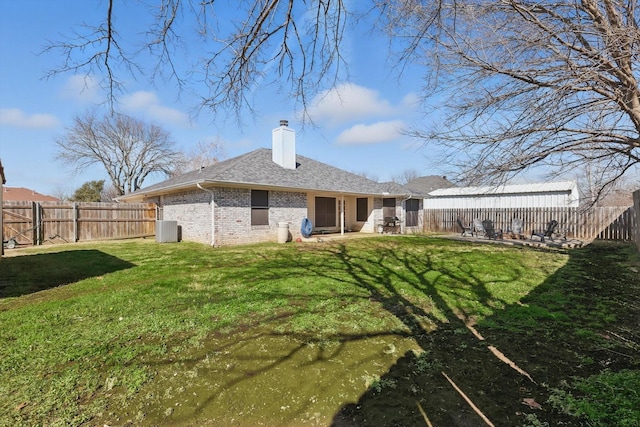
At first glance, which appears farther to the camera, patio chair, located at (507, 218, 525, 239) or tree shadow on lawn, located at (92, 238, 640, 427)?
patio chair, located at (507, 218, 525, 239)

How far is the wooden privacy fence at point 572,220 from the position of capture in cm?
1454

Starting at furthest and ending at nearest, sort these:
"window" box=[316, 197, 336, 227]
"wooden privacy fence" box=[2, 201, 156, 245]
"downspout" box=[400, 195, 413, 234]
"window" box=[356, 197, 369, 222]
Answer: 1. "window" box=[356, 197, 369, 222]
2. "downspout" box=[400, 195, 413, 234]
3. "window" box=[316, 197, 336, 227]
4. "wooden privacy fence" box=[2, 201, 156, 245]

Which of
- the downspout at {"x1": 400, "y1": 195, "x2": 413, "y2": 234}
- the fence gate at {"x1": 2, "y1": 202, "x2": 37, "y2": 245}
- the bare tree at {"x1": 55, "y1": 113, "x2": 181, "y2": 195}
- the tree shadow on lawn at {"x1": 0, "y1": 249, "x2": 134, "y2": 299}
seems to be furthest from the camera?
the bare tree at {"x1": 55, "y1": 113, "x2": 181, "y2": 195}

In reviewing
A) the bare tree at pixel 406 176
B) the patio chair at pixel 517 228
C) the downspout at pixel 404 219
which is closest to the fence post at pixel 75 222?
the downspout at pixel 404 219

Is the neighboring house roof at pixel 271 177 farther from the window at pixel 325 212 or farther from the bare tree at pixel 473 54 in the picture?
the bare tree at pixel 473 54

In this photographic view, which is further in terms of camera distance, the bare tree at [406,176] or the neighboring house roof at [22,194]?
the bare tree at [406,176]

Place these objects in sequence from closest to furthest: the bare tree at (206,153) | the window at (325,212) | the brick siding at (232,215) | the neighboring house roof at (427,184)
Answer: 1. the brick siding at (232,215)
2. the window at (325,212)
3. the neighboring house roof at (427,184)
4. the bare tree at (206,153)

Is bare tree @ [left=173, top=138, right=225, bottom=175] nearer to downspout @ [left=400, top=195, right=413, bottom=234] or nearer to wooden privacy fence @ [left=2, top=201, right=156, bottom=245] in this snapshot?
wooden privacy fence @ [left=2, top=201, right=156, bottom=245]

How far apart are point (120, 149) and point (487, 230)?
33933 mm

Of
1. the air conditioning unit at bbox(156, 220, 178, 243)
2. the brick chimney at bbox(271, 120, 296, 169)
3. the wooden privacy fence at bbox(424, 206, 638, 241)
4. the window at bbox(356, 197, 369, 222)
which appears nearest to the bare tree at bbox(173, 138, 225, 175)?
the brick chimney at bbox(271, 120, 296, 169)

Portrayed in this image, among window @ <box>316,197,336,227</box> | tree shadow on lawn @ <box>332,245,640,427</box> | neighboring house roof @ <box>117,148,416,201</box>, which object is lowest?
tree shadow on lawn @ <box>332,245,640,427</box>

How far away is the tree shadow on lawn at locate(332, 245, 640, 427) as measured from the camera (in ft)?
8.23

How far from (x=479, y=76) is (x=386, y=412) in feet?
14.5

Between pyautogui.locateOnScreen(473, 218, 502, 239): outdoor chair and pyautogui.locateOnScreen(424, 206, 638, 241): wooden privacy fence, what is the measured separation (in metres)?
3.20
